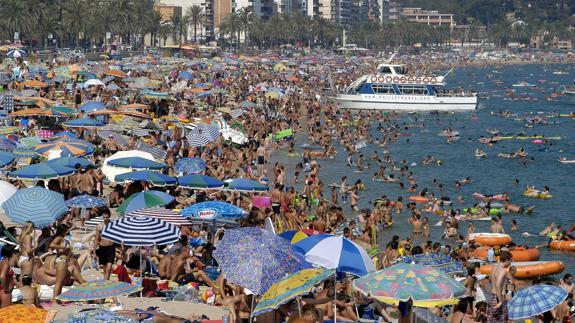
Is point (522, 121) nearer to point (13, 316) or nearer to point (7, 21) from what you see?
point (7, 21)

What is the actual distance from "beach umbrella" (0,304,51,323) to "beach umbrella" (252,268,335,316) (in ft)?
7.64

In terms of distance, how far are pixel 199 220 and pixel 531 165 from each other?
94.8 ft

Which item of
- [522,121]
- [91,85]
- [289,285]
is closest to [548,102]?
[522,121]

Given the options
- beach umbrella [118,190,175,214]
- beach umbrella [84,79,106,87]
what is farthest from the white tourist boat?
beach umbrella [118,190,175,214]

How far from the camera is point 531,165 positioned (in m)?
45.1

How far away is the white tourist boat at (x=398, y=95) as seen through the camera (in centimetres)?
6438

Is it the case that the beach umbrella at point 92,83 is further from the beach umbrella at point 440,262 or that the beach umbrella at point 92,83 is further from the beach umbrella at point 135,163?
the beach umbrella at point 440,262

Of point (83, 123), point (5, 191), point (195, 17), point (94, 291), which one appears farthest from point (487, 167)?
point (195, 17)

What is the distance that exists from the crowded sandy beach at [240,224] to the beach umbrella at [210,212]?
1.5 inches

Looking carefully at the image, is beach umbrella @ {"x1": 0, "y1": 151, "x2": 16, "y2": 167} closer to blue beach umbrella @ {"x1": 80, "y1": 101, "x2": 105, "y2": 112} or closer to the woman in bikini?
the woman in bikini

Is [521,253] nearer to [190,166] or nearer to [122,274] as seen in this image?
[190,166]

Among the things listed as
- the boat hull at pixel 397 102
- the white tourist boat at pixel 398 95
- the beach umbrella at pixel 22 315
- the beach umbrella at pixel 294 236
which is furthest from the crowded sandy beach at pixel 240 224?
the white tourist boat at pixel 398 95

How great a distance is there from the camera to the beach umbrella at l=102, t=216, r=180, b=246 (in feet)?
50.4

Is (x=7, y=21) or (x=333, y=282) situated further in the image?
(x=7, y=21)
